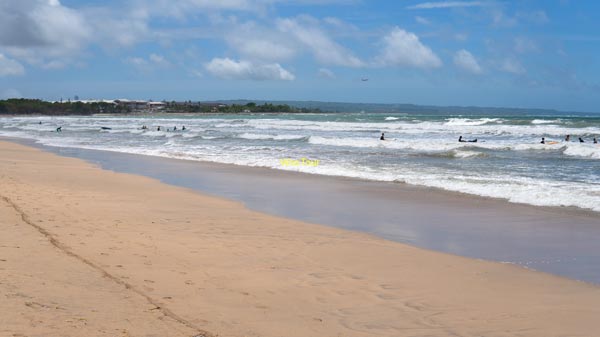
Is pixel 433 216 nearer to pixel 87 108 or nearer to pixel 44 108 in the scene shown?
pixel 44 108

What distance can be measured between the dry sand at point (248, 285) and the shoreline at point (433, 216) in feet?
2.17

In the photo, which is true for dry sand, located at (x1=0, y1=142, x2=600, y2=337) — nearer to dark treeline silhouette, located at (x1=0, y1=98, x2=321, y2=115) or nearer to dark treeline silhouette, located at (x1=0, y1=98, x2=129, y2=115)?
dark treeline silhouette, located at (x1=0, y1=98, x2=129, y2=115)

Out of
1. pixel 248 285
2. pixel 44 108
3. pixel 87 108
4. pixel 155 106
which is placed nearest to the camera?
pixel 248 285

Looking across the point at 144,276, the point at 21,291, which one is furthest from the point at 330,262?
the point at 21,291

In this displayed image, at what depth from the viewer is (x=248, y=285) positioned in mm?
5578

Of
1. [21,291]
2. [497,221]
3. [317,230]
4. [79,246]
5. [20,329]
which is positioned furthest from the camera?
[497,221]

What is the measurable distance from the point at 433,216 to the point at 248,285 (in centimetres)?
534

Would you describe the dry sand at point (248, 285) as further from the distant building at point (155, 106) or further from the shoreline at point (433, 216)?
the distant building at point (155, 106)

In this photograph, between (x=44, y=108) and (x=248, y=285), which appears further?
(x=44, y=108)

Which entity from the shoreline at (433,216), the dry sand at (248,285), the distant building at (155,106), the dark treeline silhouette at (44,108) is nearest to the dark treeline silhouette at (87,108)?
the dark treeline silhouette at (44,108)

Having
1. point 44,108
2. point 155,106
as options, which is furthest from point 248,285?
point 155,106

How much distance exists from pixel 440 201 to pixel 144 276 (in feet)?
24.4

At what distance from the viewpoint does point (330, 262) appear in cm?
674

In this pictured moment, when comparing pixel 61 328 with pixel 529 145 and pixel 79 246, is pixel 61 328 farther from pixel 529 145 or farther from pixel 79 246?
pixel 529 145
